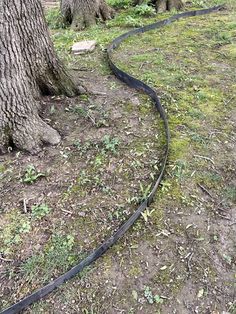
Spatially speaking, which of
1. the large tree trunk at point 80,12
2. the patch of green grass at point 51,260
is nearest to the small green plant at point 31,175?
the patch of green grass at point 51,260

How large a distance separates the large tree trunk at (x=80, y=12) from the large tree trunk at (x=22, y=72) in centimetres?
284

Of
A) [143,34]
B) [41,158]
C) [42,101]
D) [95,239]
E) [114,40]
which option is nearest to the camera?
[95,239]

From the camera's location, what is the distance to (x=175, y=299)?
159 cm

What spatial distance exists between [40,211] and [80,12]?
179 inches

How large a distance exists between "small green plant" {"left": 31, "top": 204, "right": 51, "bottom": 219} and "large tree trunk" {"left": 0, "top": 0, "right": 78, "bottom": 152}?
618 mm

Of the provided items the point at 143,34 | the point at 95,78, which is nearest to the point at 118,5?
the point at 143,34

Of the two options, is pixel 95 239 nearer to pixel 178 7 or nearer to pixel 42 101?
pixel 42 101

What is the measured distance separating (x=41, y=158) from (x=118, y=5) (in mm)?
5440

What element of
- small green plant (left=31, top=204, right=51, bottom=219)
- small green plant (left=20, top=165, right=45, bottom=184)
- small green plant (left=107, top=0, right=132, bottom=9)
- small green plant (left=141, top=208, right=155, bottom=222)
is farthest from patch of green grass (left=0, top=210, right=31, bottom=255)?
small green plant (left=107, top=0, right=132, bottom=9)

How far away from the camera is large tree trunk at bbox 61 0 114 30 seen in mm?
5418

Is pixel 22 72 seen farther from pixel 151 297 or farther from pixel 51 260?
pixel 151 297

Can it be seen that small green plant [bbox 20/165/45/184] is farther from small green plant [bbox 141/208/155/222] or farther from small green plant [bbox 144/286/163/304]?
small green plant [bbox 144/286/163/304]

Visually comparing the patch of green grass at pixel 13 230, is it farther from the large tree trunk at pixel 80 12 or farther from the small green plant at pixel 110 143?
the large tree trunk at pixel 80 12

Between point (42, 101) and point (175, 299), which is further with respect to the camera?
point (42, 101)
